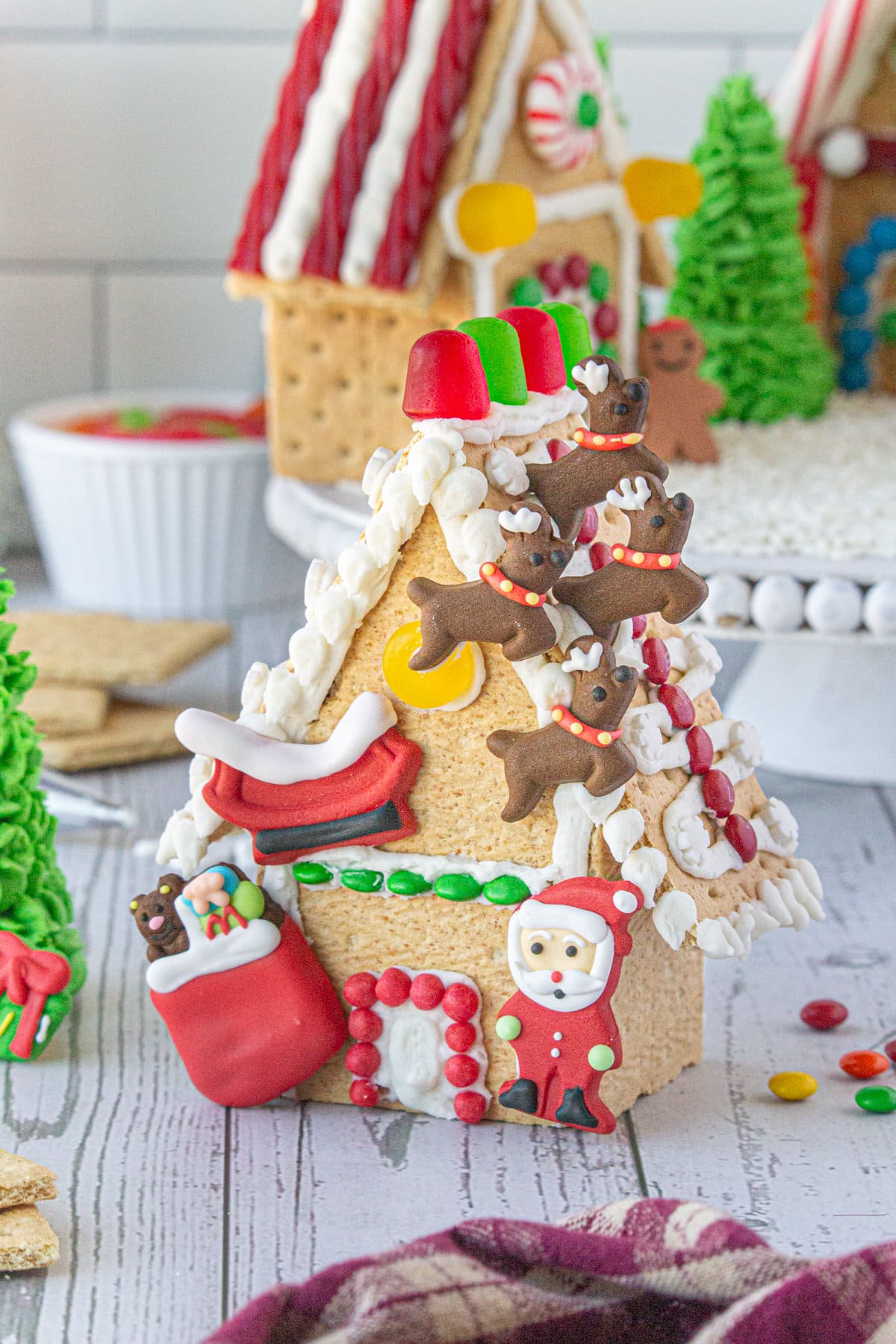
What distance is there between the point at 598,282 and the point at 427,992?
706 millimetres

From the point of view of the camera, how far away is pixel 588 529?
0.81m

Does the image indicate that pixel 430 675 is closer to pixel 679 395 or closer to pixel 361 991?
pixel 361 991

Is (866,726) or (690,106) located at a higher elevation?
(690,106)

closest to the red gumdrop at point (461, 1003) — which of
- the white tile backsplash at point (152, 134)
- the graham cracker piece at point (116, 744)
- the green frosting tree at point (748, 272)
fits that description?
the graham cracker piece at point (116, 744)

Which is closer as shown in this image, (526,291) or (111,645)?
(526,291)

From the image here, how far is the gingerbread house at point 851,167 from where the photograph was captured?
61.4 inches

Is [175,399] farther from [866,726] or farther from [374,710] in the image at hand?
[374,710]

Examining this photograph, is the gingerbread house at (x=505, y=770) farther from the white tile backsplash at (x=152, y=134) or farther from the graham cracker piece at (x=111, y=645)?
the white tile backsplash at (x=152, y=134)

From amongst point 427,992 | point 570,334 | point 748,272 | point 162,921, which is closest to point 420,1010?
point 427,992

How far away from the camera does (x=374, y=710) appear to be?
2.59 feet

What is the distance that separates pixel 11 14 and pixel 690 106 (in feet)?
2.49

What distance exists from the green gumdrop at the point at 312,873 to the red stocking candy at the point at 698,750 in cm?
18

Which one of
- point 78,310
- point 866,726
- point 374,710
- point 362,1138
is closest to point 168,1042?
point 362,1138

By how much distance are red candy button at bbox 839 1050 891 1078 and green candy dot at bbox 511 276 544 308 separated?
617 millimetres
